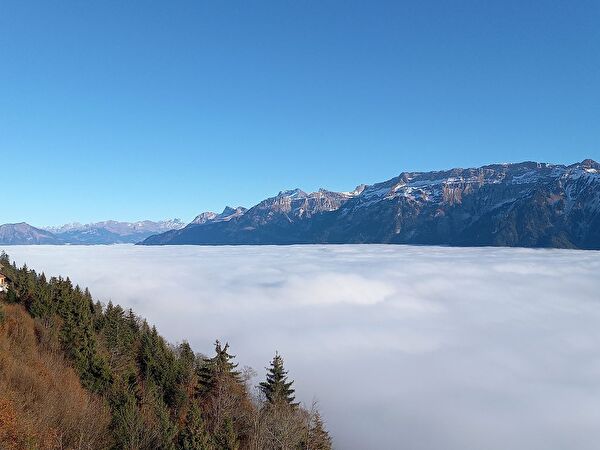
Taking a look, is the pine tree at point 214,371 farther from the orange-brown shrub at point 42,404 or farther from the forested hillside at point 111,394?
the orange-brown shrub at point 42,404

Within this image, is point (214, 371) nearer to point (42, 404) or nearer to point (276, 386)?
point (276, 386)

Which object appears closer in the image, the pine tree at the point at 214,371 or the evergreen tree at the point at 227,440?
the evergreen tree at the point at 227,440

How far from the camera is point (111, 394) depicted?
5069 centimetres

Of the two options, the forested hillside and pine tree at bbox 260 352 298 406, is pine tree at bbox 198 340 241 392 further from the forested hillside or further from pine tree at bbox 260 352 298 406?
pine tree at bbox 260 352 298 406

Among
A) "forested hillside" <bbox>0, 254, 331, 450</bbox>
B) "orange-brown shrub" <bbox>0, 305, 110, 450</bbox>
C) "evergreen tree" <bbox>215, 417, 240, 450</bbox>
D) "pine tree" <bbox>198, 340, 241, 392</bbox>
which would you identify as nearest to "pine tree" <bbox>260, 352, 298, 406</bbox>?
"forested hillside" <bbox>0, 254, 331, 450</bbox>

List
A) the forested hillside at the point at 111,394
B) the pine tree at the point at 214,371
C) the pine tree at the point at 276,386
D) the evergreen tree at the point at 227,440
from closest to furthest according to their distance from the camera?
the forested hillside at the point at 111,394 < the evergreen tree at the point at 227,440 < the pine tree at the point at 276,386 < the pine tree at the point at 214,371

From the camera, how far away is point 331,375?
197 meters

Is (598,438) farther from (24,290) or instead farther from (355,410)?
(24,290)

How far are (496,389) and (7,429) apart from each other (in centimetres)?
19992

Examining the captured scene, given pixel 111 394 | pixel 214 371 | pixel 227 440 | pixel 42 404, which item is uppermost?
pixel 42 404

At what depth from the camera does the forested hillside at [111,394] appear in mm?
34312

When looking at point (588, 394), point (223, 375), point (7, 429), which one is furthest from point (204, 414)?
point (588, 394)

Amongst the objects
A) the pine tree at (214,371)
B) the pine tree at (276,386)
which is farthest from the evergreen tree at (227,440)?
the pine tree at (214,371)

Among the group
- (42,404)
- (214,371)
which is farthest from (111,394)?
(214,371)
